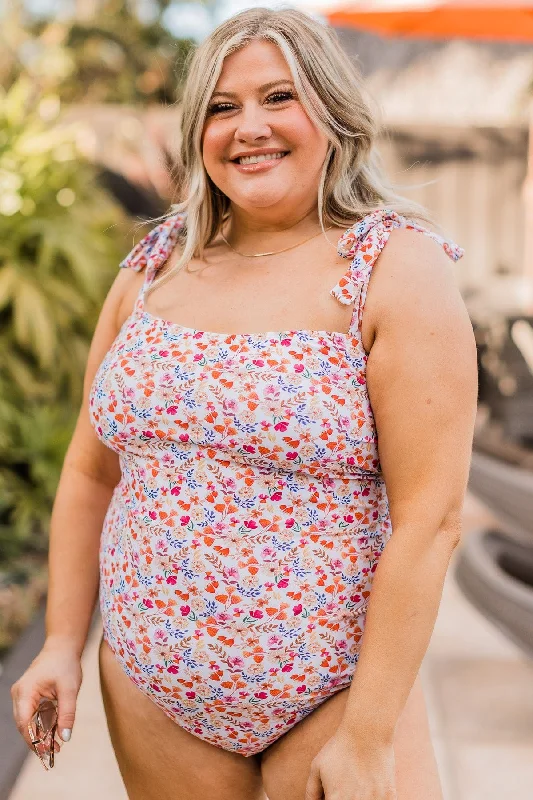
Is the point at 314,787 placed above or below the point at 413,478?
below

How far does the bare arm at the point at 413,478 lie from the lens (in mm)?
1434

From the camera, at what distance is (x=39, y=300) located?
528cm

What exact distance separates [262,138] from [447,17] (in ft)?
20.9

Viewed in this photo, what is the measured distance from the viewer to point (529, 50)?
11133 millimetres

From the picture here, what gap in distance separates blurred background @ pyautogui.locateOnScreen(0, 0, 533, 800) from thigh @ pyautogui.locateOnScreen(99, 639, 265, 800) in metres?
0.91

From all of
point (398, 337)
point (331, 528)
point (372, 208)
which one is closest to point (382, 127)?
point (372, 208)

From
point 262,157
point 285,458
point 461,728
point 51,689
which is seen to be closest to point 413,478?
point 285,458

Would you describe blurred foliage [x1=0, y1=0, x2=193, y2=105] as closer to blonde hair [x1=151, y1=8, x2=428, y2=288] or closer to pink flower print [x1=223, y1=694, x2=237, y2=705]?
blonde hair [x1=151, y1=8, x2=428, y2=288]

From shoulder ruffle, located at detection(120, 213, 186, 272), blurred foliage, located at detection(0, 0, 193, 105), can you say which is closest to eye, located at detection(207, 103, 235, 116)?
shoulder ruffle, located at detection(120, 213, 186, 272)

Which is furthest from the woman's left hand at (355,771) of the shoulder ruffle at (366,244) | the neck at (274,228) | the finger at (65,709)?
the neck at (274,228)

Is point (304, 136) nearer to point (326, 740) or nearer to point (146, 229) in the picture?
point (326, 740)

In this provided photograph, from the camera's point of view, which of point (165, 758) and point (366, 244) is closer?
point (366, 244)

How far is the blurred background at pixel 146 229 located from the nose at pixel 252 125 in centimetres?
22

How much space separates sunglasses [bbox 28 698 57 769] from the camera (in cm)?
179
